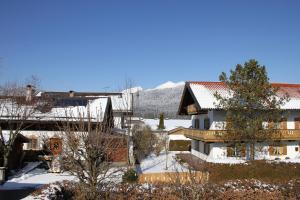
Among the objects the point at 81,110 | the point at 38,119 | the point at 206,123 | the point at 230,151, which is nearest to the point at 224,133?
the point at 230,151

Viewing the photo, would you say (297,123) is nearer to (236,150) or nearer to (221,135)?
(236,150)

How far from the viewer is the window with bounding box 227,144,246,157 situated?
1118 inches

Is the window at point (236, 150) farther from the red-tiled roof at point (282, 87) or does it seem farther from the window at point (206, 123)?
the red-tiled roof at point (282, 87)

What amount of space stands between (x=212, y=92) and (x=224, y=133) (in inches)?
193

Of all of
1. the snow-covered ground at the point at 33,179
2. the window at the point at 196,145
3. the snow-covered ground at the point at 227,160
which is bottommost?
the snow-covered ground at the point at 33,179

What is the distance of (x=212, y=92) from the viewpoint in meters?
32.2

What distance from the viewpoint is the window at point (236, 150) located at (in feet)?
93.1

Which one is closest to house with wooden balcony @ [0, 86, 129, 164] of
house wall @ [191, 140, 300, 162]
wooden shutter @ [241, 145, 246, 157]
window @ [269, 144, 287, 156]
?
house wall @ [191, 140, 300, 162]

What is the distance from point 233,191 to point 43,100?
2145 centimetres

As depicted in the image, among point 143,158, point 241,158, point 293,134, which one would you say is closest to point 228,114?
point 241,158

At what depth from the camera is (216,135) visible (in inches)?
1137

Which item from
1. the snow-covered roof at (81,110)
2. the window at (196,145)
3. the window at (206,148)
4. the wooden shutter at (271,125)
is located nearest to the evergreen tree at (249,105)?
the wooden shutter at (271,125)

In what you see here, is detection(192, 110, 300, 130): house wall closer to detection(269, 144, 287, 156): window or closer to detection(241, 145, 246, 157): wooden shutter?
detection(269, 144, 287, 156): window

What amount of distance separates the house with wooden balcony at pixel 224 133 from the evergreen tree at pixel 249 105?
949 millimetres
